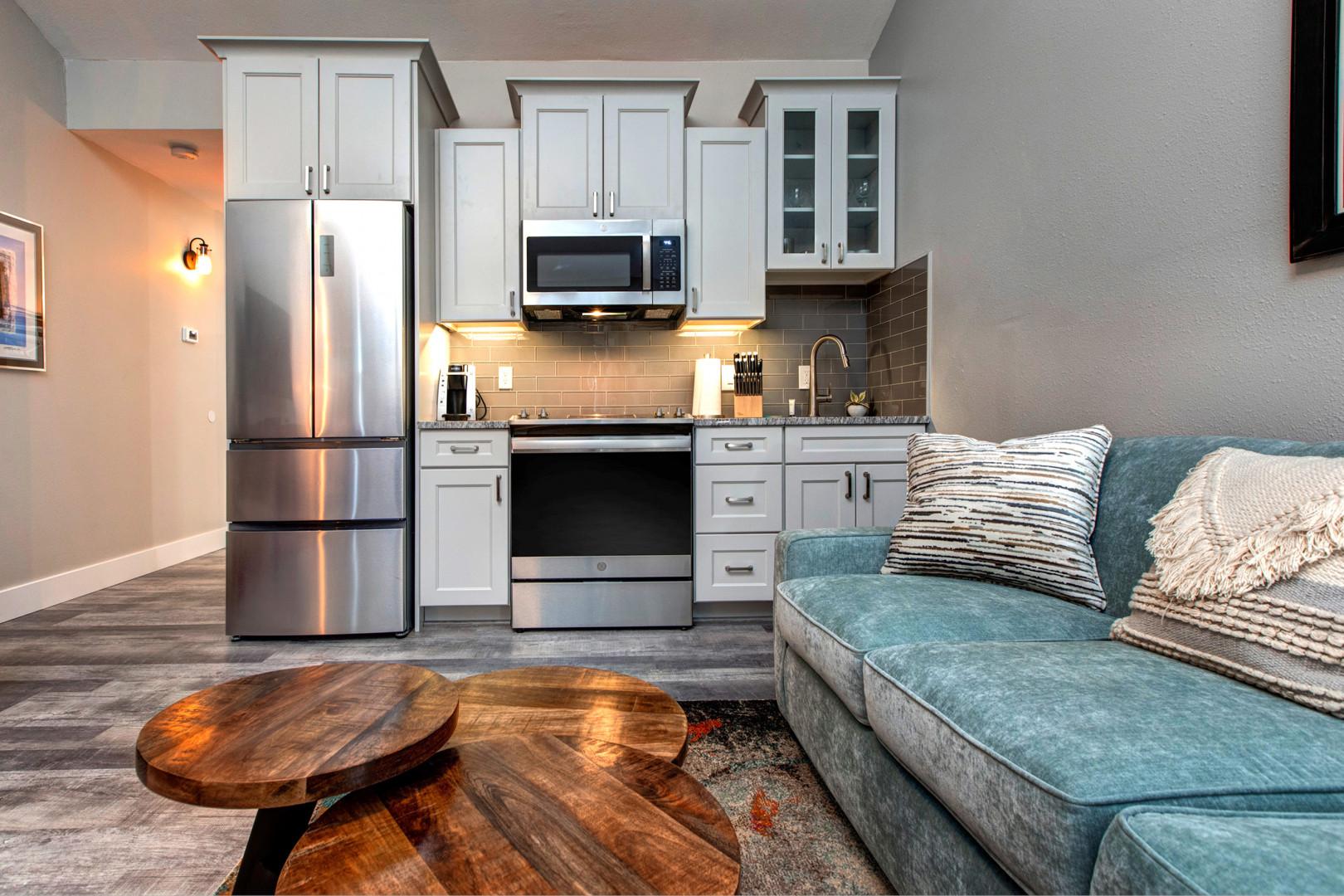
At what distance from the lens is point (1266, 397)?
144cm

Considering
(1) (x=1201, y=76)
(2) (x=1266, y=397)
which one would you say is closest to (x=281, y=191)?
(1) (x=1201, y=76)

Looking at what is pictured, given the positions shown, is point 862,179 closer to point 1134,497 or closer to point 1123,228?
point 1123,228

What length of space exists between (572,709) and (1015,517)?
1.11 metres

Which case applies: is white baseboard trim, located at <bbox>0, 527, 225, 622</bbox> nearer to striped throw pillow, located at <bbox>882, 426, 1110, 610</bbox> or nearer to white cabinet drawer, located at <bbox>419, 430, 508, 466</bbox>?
white cabinet drawer, located at <bbox>419, 430, 508, 466</bbox>

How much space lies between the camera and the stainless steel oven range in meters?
2.97

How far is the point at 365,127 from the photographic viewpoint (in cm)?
292

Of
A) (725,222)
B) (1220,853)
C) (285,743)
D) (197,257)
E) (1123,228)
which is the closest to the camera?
(1220,853)

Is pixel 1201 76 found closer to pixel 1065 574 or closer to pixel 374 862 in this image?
pixel 1065 574

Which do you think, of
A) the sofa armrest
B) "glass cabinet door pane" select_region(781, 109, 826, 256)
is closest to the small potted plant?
"glass cabinet door pane" select_region(781, 109, 826, 256)

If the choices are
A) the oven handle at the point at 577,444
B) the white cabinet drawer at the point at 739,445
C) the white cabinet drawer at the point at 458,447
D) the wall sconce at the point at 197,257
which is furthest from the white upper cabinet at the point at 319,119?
the wall sconce at the point at 197,257

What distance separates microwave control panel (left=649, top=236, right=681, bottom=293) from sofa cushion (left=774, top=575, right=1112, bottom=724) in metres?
1.91

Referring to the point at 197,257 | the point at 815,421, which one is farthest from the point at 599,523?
the point at 197,257

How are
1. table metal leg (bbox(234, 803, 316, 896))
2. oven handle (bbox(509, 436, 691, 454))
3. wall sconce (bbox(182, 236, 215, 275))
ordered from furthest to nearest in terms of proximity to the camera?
wall sconce (bbox(182, 236, 215, 275)), oven handle (bbox(509, 436, 691, 454)), table metal leg (bbox(234, 803, 316, 896))

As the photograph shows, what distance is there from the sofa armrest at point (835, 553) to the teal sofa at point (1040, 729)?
0.56 ft
